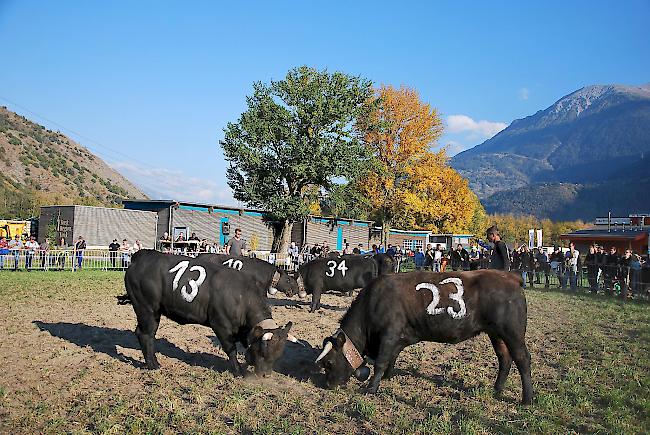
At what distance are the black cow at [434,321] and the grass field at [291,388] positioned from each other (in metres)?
0.39

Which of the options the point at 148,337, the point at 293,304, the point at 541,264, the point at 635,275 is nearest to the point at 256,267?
the point at 293,304

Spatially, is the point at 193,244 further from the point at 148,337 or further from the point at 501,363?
the point at 501,363

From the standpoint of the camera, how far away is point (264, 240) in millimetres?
38250

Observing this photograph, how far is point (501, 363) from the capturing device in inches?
281

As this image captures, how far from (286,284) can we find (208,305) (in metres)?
6.52

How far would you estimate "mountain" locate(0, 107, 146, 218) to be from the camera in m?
56.2

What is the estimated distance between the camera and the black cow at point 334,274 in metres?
14.3

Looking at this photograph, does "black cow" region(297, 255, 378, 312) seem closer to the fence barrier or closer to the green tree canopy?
the fence barrier

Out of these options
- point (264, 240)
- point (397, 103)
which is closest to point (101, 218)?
point (264, 240)

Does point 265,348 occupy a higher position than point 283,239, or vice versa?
point 283,239

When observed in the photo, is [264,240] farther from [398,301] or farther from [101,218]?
[398,301]

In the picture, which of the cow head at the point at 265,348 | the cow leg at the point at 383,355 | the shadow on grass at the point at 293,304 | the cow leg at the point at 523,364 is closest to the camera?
the cow leg at the point at 523,364

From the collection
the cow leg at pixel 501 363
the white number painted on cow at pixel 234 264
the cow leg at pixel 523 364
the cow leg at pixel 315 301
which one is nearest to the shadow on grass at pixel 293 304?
the cow leg at pixel 315 301

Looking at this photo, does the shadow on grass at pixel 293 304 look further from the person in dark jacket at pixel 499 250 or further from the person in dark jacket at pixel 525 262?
the person in dark jacket at pixel 525 262
